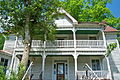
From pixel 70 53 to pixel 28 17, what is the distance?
5027 mm

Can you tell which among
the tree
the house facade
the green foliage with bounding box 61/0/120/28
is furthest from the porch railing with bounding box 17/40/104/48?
the green foliage with bounding box 61/0/120/28

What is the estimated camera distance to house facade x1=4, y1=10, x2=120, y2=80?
11.6 meters

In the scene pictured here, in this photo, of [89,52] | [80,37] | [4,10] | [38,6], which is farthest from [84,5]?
[4,10]

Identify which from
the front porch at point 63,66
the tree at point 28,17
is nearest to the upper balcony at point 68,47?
the front porch at point 63,66

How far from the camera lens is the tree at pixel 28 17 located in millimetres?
8961

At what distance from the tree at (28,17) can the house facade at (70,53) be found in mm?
1906

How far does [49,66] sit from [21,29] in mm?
Answer: 5033

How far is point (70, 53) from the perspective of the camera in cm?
1161

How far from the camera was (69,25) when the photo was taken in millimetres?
12734

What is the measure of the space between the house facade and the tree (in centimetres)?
191

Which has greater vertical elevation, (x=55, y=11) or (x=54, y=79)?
(x=55, y=11)

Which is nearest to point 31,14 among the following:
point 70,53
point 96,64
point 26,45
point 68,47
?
point 26,45

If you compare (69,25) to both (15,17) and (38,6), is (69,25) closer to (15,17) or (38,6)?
(38,6)

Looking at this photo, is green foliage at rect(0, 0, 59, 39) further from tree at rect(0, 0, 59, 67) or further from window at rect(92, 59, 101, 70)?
window at rect(92, 59, 101, 70)
